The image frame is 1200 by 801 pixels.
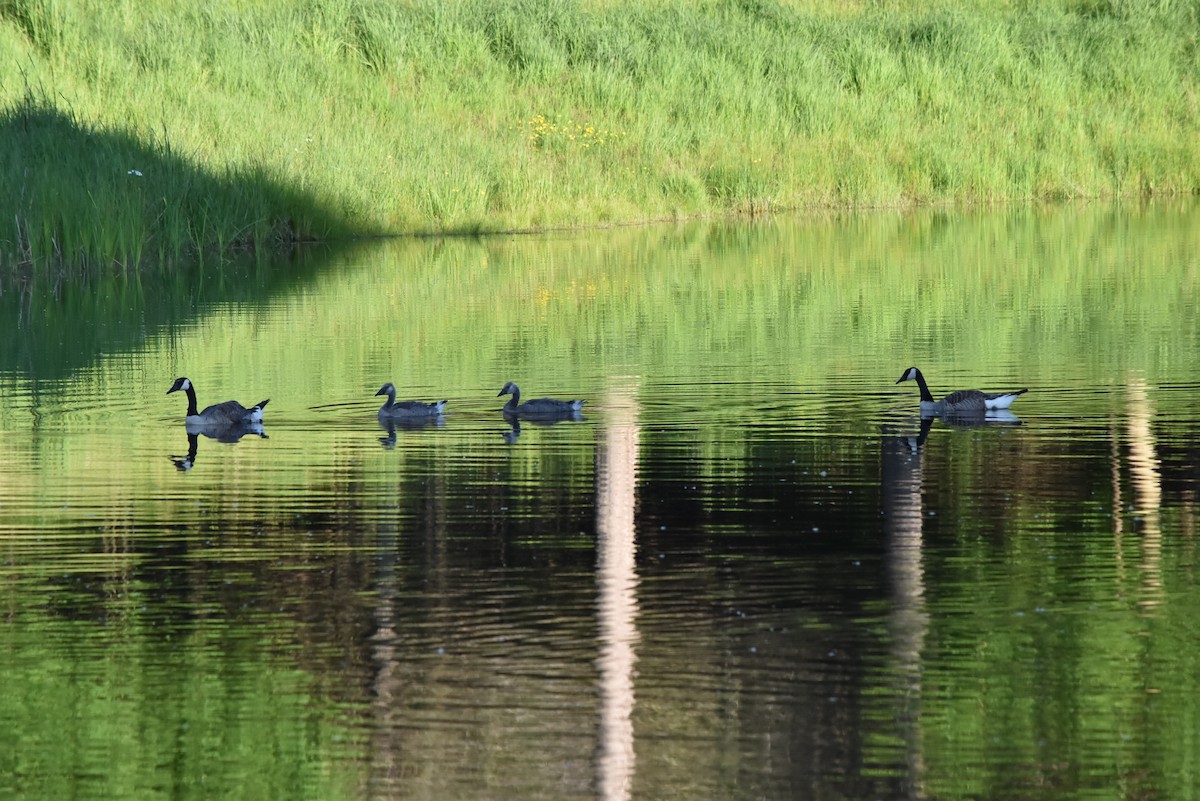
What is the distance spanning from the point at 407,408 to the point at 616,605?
7.10m

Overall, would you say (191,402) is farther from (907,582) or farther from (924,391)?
(907,582)

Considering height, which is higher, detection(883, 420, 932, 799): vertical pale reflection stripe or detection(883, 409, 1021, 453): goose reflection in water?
detection(883, 409, 1021, 453): goose reflection in water

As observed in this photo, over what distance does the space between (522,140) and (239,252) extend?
27.1 feet

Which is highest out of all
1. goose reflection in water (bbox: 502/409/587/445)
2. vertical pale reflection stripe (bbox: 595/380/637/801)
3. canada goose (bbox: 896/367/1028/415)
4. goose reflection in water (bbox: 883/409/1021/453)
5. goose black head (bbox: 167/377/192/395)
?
goose black head (bbox: 167/377/192/395)

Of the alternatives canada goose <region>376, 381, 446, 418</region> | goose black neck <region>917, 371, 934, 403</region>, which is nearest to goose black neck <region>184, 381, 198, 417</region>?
canada goose <region>376, 381, 446, 418</region>

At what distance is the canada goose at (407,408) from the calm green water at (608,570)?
33 cm

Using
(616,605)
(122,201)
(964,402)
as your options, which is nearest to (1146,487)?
(964,402)

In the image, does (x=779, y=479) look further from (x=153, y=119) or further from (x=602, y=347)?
(x=153, y=119)

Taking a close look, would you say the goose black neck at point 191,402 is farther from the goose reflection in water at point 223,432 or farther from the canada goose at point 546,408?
the canada goose at point 546,408

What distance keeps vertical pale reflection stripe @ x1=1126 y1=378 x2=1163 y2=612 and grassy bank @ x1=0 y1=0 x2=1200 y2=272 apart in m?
17.3

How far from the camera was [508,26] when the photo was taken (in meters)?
45.5

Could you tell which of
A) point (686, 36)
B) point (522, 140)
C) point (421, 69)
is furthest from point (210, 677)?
point (686, 36)

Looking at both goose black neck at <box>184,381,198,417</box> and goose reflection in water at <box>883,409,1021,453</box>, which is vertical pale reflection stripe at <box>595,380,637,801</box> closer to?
goose reflection in water at <box>883,409,1021,453</box>

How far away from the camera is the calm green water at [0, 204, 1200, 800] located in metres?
7.71
